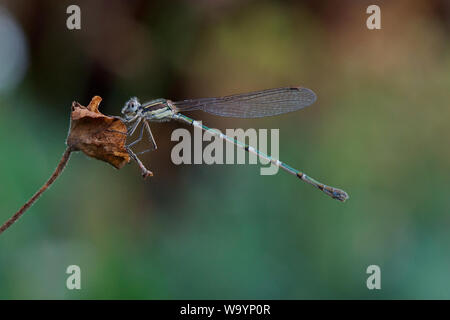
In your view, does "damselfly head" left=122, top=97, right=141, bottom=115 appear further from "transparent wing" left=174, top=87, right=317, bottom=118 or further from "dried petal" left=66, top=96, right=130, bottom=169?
"dried petal" left=66, top=96, right=130, bottom=169

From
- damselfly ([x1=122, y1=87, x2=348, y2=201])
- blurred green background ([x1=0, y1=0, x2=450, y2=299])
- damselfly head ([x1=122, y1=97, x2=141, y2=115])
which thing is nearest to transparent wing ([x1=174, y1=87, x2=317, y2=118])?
damselfly ([x1=122, y1=87, x2=348, y2=201])

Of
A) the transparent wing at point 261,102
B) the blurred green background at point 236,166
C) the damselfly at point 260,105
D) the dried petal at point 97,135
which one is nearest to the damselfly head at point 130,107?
the damselfly at point 260,105

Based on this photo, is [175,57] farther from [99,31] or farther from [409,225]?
[409,225]

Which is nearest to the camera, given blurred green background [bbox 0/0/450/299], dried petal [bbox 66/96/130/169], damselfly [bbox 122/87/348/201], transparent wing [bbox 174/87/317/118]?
dried petal [bbox 66/96/130/169]

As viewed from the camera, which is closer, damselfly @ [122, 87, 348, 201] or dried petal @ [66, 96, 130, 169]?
dried petal @ [66, 96, 130, 169]

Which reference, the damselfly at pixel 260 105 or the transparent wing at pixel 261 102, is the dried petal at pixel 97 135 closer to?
the damselfly at pixel 260 105
